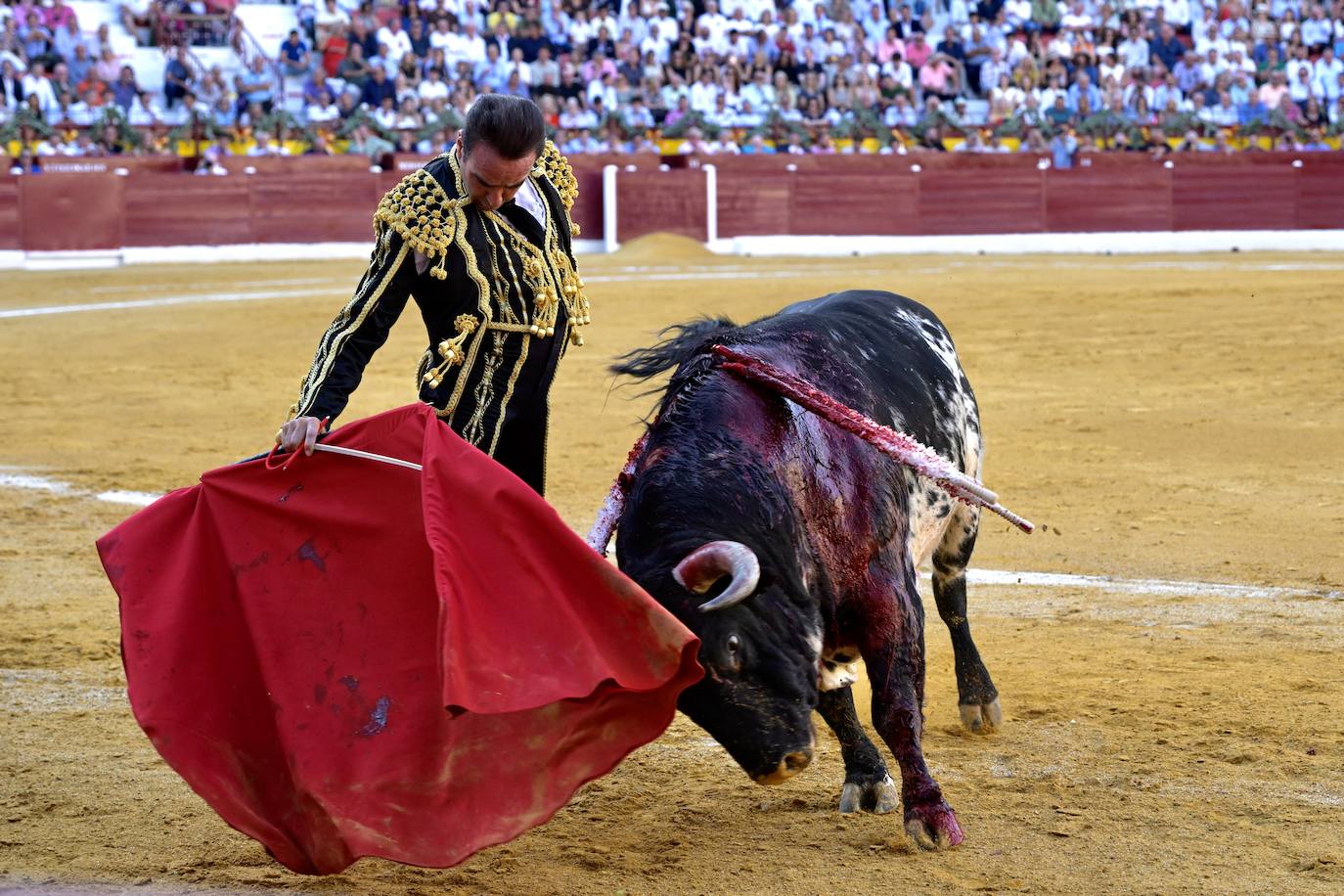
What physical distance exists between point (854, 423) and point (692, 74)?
52.4 feet

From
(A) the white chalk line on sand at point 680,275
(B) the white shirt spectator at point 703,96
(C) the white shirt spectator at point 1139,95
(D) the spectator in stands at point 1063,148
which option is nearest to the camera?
(A) the white chalk line on sand at point 680,275

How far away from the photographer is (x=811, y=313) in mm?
3467

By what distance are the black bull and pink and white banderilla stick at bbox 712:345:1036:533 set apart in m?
0.03

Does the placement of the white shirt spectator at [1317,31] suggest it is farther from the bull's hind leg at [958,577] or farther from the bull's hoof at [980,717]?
the bull's hoof at [980,717]

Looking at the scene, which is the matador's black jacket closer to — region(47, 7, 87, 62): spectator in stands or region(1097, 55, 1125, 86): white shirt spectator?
region(47, 7, 87, 62): spectator in stands

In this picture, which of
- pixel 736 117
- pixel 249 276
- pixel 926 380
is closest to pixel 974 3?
pixel 736 117

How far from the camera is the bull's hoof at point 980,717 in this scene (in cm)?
357

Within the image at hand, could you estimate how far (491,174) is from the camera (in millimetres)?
2855

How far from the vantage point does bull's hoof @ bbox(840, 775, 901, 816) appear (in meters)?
3.10

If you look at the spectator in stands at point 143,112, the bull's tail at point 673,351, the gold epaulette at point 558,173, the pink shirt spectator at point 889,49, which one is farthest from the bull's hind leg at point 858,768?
the pink shirt spectator at point 889,49

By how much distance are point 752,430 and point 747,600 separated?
0.34 meters

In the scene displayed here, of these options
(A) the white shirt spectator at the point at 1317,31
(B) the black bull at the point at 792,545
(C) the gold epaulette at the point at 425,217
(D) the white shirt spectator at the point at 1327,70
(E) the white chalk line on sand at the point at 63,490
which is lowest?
(E) the white chalk line on sand at the point at 63,490

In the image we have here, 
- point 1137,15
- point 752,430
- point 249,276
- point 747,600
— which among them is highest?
point 1137,15

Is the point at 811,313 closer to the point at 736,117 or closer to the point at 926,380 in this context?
the point at 926,380
